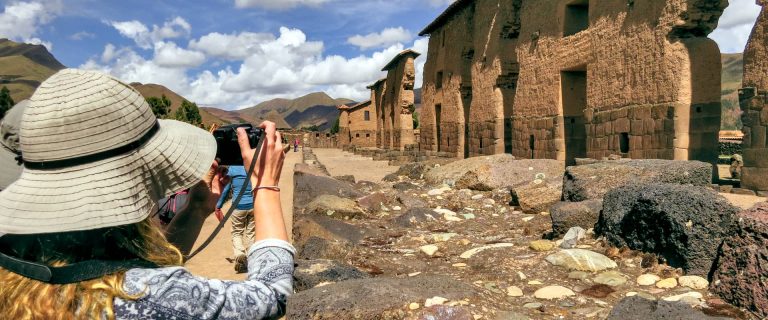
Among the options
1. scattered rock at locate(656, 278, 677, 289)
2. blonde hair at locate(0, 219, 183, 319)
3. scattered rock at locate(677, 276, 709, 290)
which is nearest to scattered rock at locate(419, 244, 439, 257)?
scattered rock at locate(656, 278, 677, 289)

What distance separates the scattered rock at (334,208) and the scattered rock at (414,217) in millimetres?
630

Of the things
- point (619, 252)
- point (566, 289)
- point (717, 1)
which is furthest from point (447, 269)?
point (717, 1)

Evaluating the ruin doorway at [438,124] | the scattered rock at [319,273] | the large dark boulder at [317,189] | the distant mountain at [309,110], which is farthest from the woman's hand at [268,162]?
the distant mountain at [309,110]

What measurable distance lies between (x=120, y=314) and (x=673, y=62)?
32.6 ft

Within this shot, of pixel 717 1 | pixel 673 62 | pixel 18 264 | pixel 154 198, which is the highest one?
pixel 717 1

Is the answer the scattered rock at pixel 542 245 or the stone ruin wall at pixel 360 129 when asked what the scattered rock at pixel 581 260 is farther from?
the stone ruin wall at pixel 360 129

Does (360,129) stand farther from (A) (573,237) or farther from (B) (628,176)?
(A) (573,237)

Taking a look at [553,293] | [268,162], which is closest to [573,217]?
[553,293]

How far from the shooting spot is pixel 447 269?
16.1ft

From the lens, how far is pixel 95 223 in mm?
1257

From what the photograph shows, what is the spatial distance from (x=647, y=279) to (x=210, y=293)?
151 inches

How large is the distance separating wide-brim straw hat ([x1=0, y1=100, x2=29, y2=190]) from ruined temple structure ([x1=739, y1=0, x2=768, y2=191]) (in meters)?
9.92

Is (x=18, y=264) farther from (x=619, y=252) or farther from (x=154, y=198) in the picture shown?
(x=619, y=252)

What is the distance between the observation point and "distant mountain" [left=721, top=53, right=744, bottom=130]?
180 feet
